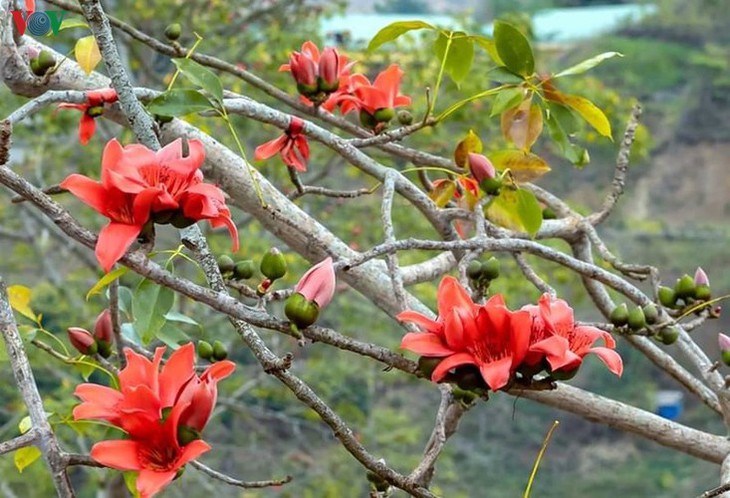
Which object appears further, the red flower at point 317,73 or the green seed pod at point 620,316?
the red flower at point 317,73

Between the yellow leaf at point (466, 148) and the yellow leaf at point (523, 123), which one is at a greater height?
the yellow leaf at point (523, 123)

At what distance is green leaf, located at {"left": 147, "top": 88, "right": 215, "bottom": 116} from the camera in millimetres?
673

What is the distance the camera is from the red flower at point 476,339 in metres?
0.54

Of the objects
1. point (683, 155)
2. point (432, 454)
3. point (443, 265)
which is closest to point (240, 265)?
point (432, 454)

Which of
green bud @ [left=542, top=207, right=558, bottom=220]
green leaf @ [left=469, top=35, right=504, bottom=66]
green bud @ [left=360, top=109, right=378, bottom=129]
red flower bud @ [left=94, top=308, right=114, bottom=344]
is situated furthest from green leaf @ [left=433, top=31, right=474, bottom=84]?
red flower bud @ [left=94, top=308, right=114, bottom=344]

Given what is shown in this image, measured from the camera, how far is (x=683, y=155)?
9.34m

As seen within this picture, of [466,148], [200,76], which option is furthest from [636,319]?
[200,76]

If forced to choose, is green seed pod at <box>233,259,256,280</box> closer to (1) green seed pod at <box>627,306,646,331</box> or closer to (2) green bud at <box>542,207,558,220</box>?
(1) green seed pod at <box>627,306,646,331</box>

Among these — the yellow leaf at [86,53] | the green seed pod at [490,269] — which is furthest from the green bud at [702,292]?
the yellow leaf at [86,53]

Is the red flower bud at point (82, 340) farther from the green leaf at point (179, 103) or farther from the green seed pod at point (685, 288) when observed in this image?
the green seed pod at point (685, 288)

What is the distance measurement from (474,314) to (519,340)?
3 centimetres

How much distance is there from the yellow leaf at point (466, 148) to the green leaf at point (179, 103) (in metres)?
0.32

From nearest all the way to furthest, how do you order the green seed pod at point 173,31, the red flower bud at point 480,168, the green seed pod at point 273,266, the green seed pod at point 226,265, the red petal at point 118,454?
the red petal at point 118,454 < the green seed pod at point 273,266 < the green seed pod at point 226,265 < the red flower bud at point 480,168 < the green seed pod at point 173,31

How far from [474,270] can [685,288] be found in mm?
207
